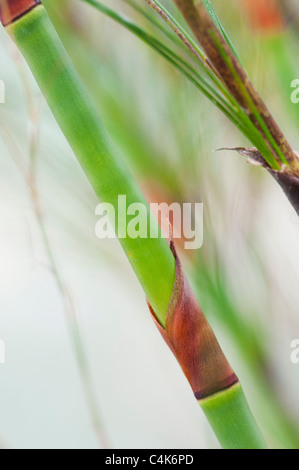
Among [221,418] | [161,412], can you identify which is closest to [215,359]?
[221,418]

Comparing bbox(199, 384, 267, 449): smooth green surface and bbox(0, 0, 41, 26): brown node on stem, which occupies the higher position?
bbox(0, 0, 41, 26): brown node on stem

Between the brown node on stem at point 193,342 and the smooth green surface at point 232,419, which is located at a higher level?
the brown node on stem at point 193,342

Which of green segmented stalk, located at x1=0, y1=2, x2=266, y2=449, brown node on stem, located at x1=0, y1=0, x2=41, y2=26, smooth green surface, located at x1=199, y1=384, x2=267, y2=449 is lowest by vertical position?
smooth green surface, located at x1=199, y1=384, x2=267, y2=449

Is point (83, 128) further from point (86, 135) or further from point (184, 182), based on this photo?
point (184, 182)

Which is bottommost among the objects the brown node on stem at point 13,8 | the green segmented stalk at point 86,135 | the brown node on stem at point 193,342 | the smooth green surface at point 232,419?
the smooth green surface at point 232,419

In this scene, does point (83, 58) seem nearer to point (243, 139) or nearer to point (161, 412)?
point (243, 139)
